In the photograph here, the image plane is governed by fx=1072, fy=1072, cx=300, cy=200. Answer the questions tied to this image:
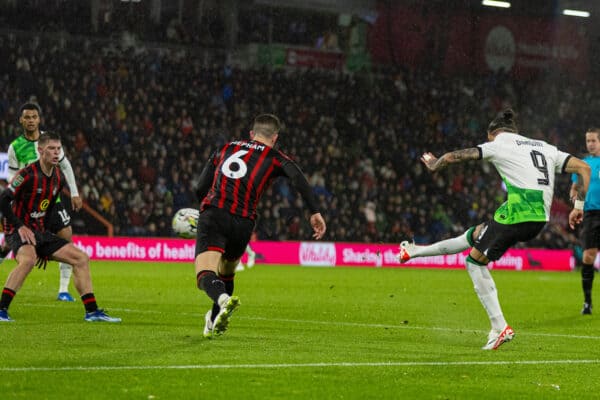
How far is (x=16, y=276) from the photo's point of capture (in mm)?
11547

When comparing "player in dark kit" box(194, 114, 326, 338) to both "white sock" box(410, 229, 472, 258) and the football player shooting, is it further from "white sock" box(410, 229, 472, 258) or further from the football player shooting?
"white sock" box(410, 229, 472, 258)

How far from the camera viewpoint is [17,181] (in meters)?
11.5

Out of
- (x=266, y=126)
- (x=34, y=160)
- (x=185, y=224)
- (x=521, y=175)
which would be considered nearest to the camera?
(x=266, y=126)

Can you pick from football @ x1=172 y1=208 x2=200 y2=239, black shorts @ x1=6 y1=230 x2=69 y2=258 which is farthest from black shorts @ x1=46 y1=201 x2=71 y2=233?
football @ x1=172 y1=208 x2=200 y2=239

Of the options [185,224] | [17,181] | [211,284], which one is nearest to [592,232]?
[185,224]

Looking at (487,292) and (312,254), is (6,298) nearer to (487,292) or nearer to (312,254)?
(487,292)

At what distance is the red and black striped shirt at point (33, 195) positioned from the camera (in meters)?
11.6

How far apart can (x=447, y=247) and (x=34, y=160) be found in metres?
5.94

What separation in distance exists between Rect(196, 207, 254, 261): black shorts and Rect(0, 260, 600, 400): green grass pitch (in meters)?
0.89

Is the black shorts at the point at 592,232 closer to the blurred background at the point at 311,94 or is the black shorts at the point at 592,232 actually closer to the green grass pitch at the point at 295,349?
the green grass pitch at the point at 295,349

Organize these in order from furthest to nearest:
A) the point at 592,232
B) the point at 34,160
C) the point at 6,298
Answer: the point at 592,232, the point at 34,160, the point at 6,298

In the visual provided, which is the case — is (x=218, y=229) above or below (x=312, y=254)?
above

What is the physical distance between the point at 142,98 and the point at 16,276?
74.5ft

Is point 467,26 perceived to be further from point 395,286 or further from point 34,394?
point 34,394
